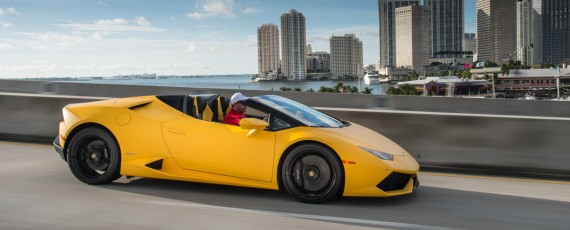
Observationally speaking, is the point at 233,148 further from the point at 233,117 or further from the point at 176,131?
the point at 176,131

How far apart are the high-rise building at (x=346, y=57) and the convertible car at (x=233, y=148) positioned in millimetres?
101364

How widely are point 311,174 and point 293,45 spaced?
110060 millimetres

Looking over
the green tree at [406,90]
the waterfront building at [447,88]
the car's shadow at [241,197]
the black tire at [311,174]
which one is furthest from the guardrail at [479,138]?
the green tree at [406,90]

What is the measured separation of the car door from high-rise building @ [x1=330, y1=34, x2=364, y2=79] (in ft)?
333

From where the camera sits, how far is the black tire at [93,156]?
6.40 m

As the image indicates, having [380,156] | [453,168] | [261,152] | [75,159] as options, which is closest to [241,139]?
[261,152]

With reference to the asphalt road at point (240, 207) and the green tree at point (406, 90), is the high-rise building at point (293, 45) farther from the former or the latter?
the asphalt road at point (240, 207)

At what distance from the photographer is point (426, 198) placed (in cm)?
643

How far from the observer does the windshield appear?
20.1 feet

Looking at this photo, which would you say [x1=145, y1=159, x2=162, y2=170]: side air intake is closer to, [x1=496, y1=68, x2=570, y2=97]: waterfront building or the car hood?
the car hood

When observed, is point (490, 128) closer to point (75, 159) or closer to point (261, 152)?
point (261, 152)

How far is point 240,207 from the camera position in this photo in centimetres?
566

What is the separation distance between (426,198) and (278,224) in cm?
206

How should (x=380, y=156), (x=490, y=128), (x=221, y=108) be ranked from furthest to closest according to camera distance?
1. (x=490, y=128)
2. (x=221, y=108)
3. (x=380, y=156)
